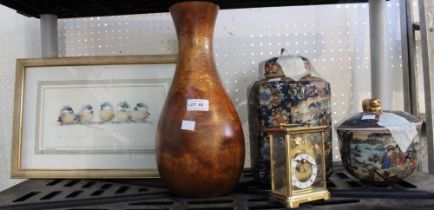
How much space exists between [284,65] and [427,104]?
1.19 ft

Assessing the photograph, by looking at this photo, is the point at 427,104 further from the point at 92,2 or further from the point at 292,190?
the point at 92,2

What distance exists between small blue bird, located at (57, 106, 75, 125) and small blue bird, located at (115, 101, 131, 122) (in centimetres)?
9

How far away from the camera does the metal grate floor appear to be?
0.52m

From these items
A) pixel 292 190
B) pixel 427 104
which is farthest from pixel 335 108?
pixel 292 190

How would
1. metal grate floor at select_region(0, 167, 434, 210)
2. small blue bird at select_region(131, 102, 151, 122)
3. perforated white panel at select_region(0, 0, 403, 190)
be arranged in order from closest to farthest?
metal grate floor at select_region(0, 167, 434, 210)
small blue bird at select_region(131, 102, 151, 122)
perforated white panel at select_region(0, 0, 403, 190)

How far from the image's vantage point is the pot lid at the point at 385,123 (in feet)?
1.97

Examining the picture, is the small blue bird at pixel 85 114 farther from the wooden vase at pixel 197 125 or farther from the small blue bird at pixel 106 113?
the wooden vase at pixel 197 125

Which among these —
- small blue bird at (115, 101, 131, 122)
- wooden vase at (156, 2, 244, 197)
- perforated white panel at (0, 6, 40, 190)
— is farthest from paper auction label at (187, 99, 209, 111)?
perforated white panel at (0, 6, 40, 190)

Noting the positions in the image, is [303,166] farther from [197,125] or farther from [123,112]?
[123,112]

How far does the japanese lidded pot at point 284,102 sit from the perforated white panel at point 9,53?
639 mm

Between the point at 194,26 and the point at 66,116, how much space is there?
13.3 inches

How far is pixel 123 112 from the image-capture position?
75 cm

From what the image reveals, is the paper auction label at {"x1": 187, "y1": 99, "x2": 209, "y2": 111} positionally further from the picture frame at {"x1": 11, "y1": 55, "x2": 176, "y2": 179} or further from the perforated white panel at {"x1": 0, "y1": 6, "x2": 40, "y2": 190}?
the perforated white panel at {"x1": 0, "y1": 6, "x2": 40, "y2": 190}

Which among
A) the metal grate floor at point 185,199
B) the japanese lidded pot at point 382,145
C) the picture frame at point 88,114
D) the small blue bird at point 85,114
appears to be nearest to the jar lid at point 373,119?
the japanese lidded pot at point 382,145
